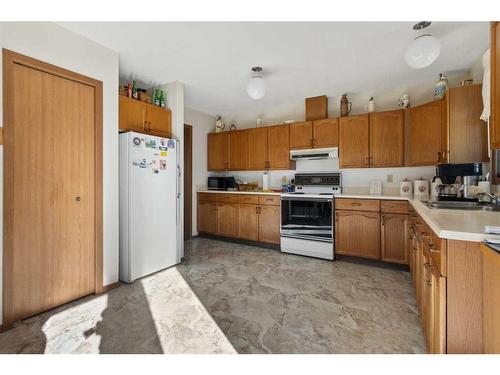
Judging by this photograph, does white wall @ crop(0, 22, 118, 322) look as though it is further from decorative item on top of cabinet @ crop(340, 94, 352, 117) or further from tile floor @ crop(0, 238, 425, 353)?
decorative item on top of cabinet @ crop(340, 94, 352, 117)

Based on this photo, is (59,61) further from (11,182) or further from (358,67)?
(358,67)

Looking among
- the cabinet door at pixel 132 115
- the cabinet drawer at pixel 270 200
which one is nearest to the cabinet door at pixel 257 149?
the cabinet drawer at pixel 270 200

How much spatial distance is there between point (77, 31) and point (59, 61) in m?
0.31

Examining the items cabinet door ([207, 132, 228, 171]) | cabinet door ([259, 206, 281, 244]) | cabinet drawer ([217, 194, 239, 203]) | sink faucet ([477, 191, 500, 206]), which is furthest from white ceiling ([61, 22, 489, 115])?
cabinet door ([259, 206, 281, 244])

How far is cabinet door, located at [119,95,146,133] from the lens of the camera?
2.56 m

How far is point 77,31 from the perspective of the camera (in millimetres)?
1999

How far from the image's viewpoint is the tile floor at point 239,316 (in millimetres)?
1502

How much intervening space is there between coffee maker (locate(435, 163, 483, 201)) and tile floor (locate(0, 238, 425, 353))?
1.00m

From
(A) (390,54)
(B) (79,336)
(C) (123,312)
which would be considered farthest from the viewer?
(A) (390,54)

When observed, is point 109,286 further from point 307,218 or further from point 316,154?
point 316,154

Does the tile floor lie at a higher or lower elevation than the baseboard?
lower

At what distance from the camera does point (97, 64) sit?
7.16 feet

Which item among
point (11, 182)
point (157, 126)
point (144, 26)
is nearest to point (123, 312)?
point (11, 182)

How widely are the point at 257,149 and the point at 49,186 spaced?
2853 mm
